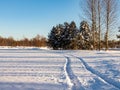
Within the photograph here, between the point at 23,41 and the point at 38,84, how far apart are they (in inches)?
5397

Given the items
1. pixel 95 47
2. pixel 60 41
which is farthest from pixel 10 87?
pixel 60 41

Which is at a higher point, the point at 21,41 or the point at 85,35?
the point at 21,41

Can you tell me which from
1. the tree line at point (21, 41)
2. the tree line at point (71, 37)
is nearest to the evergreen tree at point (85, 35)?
the tree line at point (71, 37)

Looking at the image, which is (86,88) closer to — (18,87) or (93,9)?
(18,87)

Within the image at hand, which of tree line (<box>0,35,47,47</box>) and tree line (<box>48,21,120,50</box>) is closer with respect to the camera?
tree line (<box>48,21,120,50</box>)

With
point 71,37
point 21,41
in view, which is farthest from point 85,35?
point 21,41

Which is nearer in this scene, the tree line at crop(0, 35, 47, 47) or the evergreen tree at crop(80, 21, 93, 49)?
the evergreen tree at crop(80, 21, 93, 49)

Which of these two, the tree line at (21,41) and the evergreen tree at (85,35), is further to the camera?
the tree line at (21,41)

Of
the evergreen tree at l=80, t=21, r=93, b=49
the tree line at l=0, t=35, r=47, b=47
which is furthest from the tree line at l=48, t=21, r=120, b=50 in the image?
the tree line at l=0, t=35, r=47, b=47

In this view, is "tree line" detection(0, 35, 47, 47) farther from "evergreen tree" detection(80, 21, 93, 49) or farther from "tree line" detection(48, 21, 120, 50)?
"evergreen tree" detection(80, 21, 93, 49)

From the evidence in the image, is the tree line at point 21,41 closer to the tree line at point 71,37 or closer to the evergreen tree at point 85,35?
the tree line at point 71,37

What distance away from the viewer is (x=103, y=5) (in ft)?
154

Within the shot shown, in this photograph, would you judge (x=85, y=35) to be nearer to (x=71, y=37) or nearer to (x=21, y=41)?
(x=71, y=37)

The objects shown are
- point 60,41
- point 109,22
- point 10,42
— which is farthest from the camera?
point 10,42
